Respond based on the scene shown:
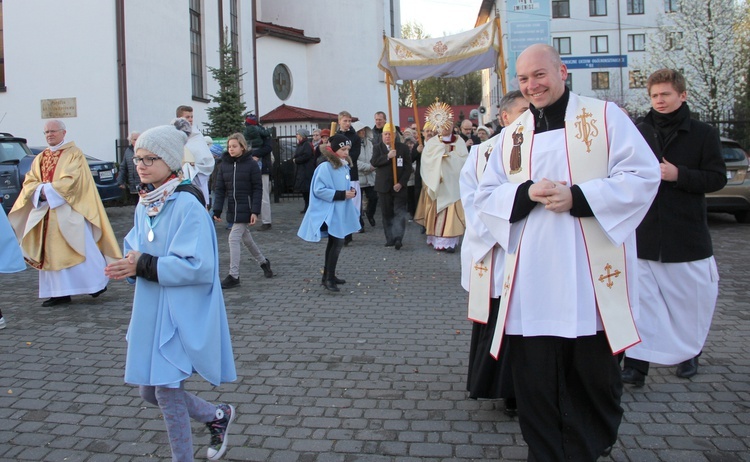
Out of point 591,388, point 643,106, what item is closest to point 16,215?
point 591,388

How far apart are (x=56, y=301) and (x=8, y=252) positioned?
1.13m

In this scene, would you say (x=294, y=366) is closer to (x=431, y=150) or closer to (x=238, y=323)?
(x=238, y=323)

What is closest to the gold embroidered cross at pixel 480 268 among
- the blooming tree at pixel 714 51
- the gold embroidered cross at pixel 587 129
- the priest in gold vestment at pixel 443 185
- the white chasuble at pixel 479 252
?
the white chasuble at pixel 479 252

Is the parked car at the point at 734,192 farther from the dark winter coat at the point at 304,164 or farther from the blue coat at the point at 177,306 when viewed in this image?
the blue coat at the point at 177,306

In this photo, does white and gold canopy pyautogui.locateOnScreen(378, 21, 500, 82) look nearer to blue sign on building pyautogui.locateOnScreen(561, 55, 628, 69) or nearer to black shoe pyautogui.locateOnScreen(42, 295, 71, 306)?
black shoe pyautogui.locateOnScreen(42, 295, 71, 306)

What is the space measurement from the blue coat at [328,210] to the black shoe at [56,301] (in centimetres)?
264

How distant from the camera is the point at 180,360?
127 inches

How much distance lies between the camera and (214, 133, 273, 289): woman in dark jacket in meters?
8.31

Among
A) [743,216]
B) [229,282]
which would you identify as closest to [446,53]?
[229,282]

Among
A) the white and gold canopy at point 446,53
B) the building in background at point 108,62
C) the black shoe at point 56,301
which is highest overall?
the building in background at point 108,62

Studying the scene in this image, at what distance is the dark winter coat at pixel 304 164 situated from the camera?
14.4 m

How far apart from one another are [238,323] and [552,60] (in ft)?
14.7

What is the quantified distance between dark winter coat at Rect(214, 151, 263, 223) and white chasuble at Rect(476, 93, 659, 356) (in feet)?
18.5

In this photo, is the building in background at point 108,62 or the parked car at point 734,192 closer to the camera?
the parked car at point 734,192
